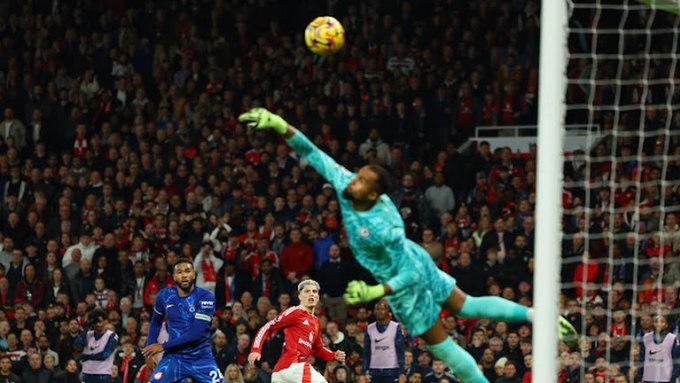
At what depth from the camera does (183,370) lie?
44.4 ft

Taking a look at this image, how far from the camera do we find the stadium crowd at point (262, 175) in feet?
59.3

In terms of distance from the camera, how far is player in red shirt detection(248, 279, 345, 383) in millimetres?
14172

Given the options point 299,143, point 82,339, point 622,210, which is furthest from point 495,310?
point 82,339

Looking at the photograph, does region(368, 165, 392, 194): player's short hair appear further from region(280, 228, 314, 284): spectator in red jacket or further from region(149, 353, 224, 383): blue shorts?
region(280, 228, 314, 284): spectator in red jacket

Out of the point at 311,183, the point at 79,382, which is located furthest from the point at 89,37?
the point at 79,382

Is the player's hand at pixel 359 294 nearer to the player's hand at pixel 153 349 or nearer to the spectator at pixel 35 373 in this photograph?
the player's hand at pixel 153 349

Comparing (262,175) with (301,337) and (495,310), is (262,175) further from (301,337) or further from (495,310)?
(495,310)

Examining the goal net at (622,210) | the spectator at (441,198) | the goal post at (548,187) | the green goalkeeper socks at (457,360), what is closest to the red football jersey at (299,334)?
the goal net at (622,210)

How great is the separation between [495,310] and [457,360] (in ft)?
1.48

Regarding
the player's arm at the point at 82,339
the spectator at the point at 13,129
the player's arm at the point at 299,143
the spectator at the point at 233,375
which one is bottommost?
the spectator at the point at 233,375

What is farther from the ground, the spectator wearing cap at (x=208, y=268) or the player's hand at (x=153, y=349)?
the player's hand at (x=153, y=349)

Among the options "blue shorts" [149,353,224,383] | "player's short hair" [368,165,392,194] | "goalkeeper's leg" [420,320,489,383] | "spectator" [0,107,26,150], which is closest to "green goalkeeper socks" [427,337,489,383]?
"goalkeeper's leg" [420,320,489,383]

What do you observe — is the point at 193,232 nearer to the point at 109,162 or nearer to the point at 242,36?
the point at 109,162

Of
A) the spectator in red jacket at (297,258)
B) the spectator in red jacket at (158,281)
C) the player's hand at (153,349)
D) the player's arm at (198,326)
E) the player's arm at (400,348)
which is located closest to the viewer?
the player's hand at (153,349)
